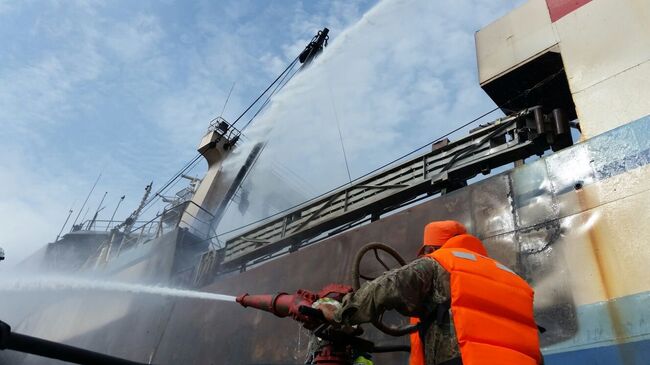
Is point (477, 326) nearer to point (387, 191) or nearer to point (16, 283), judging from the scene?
point (387, 191)

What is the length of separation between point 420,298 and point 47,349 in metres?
1.93

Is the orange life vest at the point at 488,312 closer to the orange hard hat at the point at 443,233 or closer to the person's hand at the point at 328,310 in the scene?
the orange hard hat at the point at 443,233

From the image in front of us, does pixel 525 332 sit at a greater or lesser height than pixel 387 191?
lesser

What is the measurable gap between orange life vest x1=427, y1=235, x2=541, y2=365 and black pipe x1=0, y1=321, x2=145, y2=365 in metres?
1.72

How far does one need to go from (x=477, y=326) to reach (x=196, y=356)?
828 cm

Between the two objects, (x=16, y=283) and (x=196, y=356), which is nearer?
(x=196, y=356)

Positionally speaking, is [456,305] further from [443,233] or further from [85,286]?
[85,286]

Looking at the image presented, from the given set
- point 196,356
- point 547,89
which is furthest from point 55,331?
point 547,89

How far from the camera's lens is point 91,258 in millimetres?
20078

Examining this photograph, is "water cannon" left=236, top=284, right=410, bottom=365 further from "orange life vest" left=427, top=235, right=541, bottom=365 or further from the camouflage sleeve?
"orange life vest" left=427, top=235, right=541, bottom=365

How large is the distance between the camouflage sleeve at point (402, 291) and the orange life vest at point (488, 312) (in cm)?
12

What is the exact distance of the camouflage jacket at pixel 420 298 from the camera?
2668mm

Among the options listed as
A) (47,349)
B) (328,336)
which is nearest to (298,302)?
(328,336)

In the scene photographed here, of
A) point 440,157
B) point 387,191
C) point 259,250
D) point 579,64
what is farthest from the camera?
point 259,250
